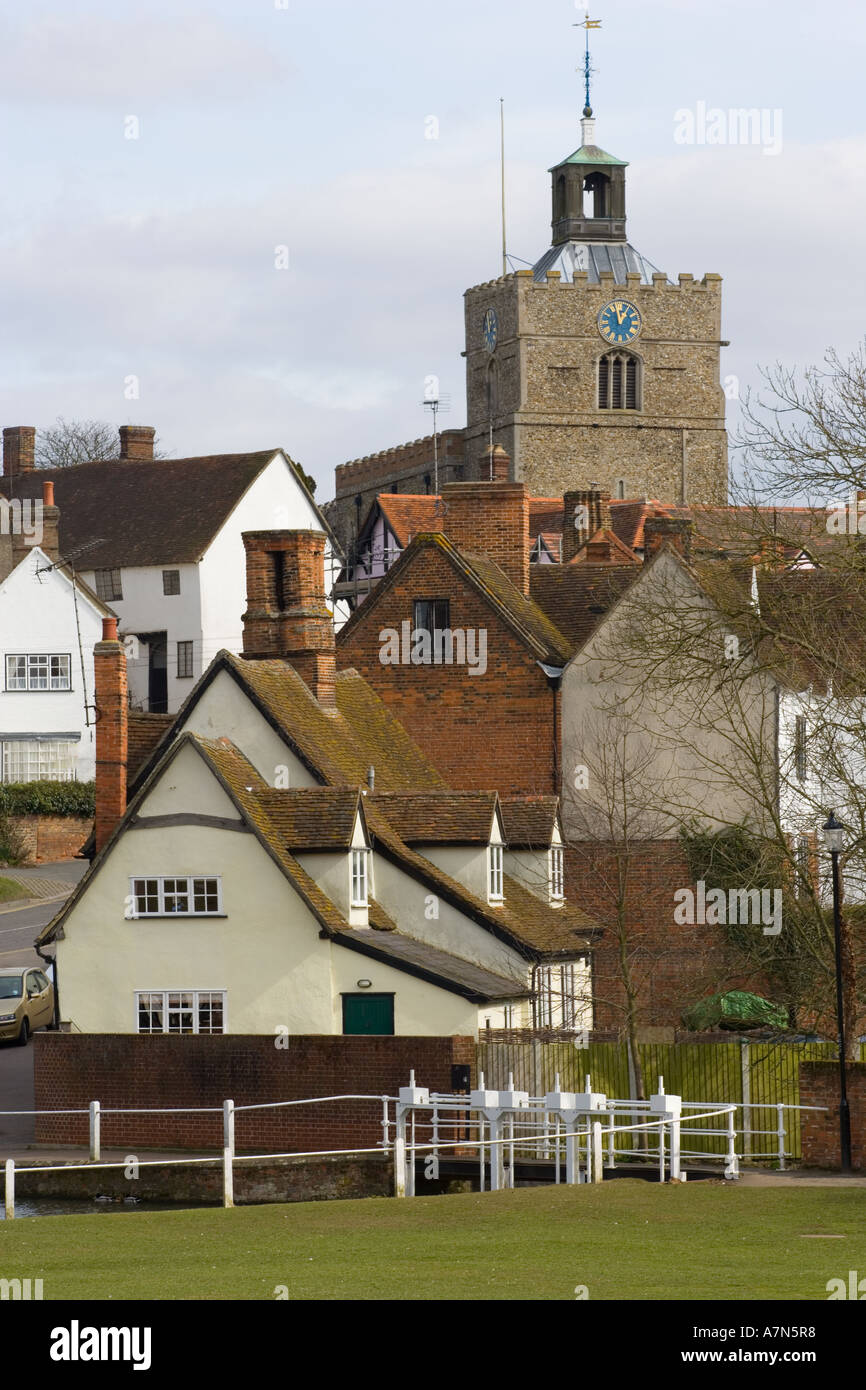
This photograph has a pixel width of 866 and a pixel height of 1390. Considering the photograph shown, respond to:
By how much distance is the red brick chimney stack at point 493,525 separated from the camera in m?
47.0

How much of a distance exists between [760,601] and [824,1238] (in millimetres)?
13446

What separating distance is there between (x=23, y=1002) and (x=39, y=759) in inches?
1048

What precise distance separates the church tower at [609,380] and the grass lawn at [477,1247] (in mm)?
93457

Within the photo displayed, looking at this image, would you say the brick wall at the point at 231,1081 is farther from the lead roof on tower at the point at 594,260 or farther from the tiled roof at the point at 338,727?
the lead roof on tower at the point at 594,260

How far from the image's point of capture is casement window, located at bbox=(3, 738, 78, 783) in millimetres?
69062

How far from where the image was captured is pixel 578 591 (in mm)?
46875

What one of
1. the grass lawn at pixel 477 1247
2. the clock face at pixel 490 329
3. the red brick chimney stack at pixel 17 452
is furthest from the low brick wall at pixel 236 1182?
the clock face at pixel 490 329

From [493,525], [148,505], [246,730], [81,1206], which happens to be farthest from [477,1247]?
[148,505]

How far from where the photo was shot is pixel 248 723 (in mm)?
39219

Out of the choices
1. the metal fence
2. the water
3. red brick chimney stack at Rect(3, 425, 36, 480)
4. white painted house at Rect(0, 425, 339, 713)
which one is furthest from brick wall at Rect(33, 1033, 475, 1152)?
red brick chimney stack at Rect(3, 425, 36, 480)

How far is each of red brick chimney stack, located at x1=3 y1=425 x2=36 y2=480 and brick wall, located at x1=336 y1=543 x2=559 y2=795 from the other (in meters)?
39.1

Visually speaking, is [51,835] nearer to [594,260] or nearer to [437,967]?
[437,967]

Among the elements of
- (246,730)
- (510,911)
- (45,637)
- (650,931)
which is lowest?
(650,931)

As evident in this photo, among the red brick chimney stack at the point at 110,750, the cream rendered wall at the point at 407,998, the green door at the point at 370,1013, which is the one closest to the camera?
the cream rendered wall at the point at 407,998
